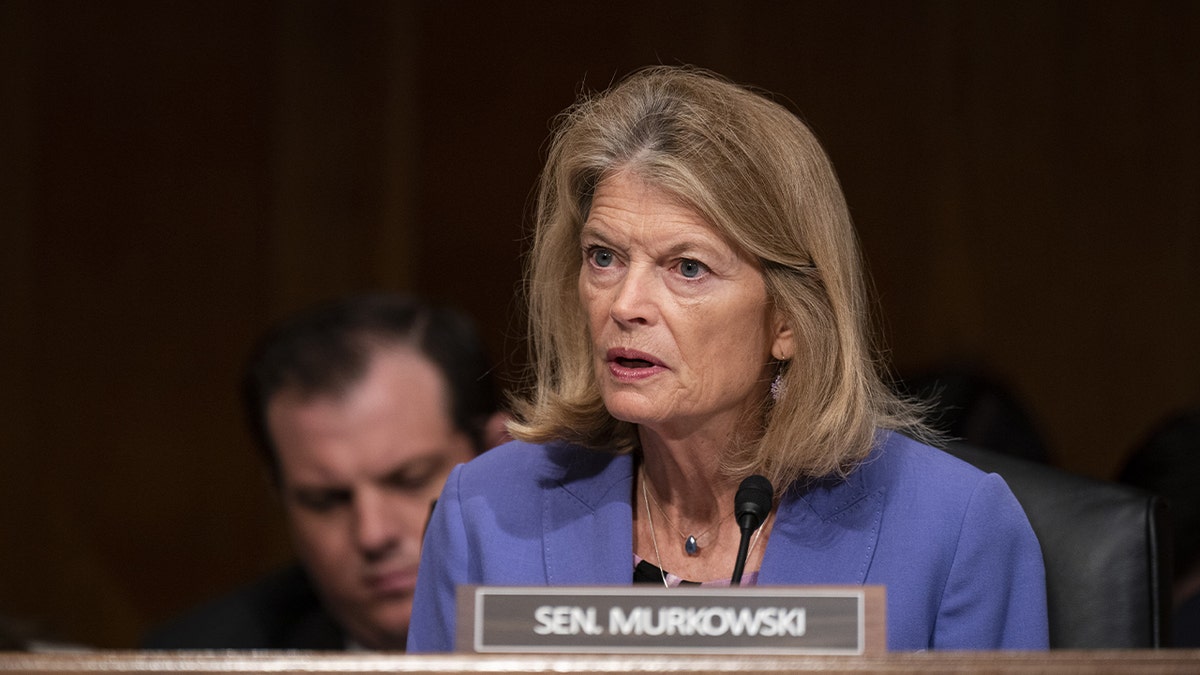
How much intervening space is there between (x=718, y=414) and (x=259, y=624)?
4.28ft

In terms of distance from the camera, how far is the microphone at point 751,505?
1593 mm

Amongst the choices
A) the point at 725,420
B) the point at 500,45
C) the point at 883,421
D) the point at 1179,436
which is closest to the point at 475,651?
the point at 725,420

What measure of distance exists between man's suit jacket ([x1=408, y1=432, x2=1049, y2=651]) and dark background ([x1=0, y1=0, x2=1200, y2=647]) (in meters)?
2.45

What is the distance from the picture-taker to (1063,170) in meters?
4.23

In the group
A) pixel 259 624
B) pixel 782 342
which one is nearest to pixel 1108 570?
pixel 782 342

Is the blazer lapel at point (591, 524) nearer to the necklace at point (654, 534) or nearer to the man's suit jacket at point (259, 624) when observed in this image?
the necklace at point (654, 534)

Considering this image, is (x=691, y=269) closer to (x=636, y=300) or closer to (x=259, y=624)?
(x=636, y=300)

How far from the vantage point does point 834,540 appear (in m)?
1.76

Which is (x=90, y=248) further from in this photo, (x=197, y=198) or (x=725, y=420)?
(x=725, y=420)

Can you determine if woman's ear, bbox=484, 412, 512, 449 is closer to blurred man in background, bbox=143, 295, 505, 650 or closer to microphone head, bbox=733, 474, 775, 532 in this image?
blurred man in background, bbox=143, 295, 505, 650

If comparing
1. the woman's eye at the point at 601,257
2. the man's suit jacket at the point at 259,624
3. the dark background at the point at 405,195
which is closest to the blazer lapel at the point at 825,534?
the woman's eye at the point at 601,257

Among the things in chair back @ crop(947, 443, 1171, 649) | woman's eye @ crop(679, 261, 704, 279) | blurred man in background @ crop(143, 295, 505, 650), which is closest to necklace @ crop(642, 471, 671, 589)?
woman's eye @ crop(679, 261, 704, 279)

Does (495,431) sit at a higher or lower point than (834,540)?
lower

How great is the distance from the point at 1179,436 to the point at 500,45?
2.42 meters
